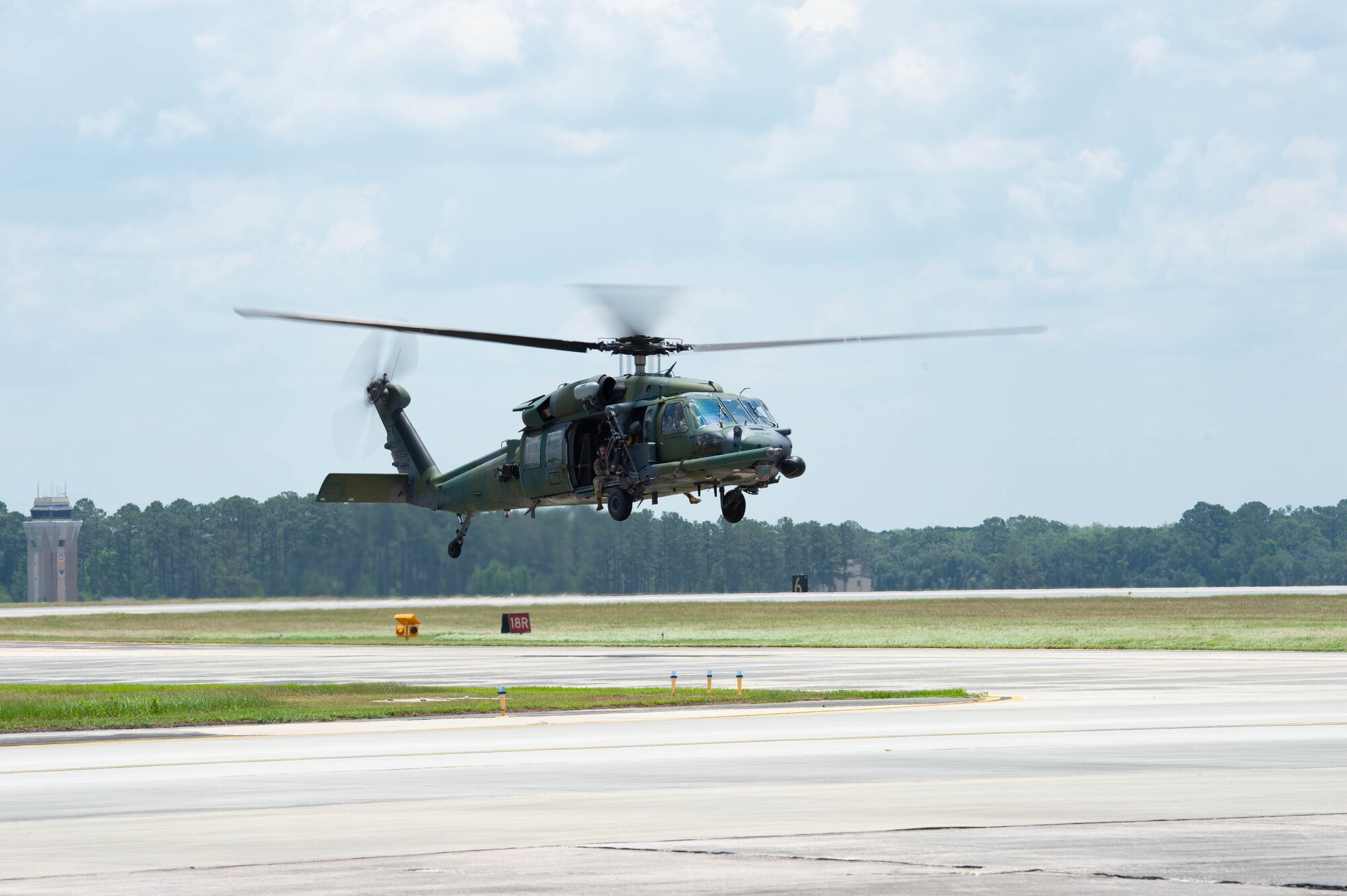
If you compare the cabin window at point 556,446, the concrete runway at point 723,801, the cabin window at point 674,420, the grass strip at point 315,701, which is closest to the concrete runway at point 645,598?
the cabin window at point 556,446

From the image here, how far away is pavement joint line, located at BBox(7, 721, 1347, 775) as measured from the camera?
21.6 meters

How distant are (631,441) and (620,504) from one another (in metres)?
1.90

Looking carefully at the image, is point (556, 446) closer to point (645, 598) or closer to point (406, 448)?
point (406, 448)

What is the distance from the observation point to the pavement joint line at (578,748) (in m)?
21.6

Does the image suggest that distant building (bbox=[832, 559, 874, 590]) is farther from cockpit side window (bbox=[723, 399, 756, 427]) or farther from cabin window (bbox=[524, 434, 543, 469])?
cockpit side window (bbox=[723, 399, 756, 427])

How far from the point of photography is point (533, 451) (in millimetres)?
51688

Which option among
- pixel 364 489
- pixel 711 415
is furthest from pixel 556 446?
pixel 364 489

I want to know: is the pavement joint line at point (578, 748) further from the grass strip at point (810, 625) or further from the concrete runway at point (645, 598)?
the concrete runway at point (645, 598)

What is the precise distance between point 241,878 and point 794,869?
3524 millimetres

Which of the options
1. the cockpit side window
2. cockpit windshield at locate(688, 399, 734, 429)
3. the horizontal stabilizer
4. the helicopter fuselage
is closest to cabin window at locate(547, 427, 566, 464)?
the helicopter fuselage

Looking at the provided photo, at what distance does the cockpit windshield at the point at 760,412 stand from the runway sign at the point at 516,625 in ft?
97.3

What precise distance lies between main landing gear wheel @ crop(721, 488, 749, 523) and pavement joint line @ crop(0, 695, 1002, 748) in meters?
17.3

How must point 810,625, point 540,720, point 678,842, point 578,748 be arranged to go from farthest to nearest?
point 810,625
point 540,720
point 578,748
point 678,842

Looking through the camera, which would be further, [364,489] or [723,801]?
[364,489]
